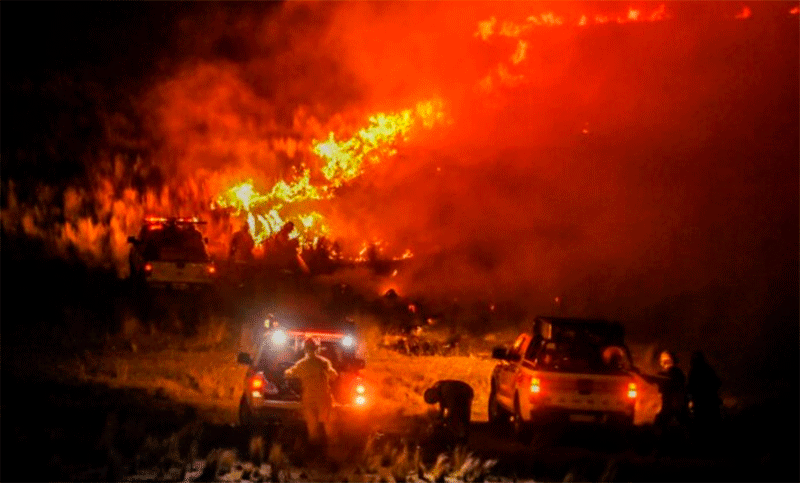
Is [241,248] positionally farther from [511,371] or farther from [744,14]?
[744,14]

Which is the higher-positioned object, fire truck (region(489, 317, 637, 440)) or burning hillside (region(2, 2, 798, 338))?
burning hillside (region(2, 2, 798, 338))

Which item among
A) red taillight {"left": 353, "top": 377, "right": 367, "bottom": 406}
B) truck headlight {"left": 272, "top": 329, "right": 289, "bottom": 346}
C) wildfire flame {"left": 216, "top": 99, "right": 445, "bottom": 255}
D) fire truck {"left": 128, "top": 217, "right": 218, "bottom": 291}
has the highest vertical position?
wildfire flame {"left": 216, "top": 99, "right": 445, "bottom": 255}

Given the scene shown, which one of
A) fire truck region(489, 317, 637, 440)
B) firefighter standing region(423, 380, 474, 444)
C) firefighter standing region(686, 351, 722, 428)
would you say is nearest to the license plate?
fire truck region(489, 317, 637, 440)

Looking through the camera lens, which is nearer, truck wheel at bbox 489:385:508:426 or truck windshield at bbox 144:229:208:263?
truck wheel at bbox 489:385:508:426

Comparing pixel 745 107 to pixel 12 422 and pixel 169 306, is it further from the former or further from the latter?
pixel 12 422

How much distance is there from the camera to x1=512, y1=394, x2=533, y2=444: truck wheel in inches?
624

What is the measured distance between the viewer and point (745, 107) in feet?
117

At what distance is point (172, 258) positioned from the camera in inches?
1003

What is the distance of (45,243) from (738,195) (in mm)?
18607

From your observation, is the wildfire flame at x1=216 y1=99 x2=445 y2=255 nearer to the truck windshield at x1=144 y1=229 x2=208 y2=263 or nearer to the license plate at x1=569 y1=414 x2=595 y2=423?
the truck windshield at x1=144 y1=229 x2=208 y2=263

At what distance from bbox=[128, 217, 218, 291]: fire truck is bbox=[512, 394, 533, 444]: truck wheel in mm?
11243

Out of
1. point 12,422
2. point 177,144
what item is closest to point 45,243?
point 177,144

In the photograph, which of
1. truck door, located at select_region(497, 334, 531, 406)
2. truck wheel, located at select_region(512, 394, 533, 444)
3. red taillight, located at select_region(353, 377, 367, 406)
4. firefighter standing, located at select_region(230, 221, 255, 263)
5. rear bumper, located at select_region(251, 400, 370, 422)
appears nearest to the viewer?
rear bumper, located at select_region(251, 400, 370, 422)

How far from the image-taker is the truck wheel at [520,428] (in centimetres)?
1585
